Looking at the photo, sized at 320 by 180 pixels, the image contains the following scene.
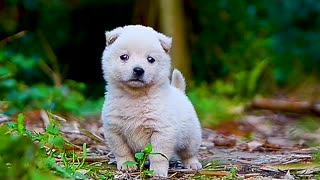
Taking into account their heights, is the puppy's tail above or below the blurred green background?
below

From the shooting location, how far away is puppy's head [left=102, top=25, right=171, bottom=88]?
4273mm

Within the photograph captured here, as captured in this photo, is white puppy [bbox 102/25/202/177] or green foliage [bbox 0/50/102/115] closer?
white puppy [bbox 102/25/202/177]

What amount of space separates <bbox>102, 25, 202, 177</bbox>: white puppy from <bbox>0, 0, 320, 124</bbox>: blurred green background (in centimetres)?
552

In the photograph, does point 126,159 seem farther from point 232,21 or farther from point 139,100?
point 232,21

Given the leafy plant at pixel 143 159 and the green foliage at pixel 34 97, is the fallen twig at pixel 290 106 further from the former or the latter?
the leafy plant at pixel 143 159

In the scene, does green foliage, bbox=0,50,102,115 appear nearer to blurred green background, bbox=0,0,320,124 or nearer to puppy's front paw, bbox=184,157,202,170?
blurred green background, bbox=0,0,320,124

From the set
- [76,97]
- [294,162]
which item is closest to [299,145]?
[294,162]

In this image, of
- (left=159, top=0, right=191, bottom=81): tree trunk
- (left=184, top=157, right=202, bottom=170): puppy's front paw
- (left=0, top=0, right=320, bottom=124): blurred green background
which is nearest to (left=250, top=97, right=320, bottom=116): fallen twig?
(left=0, top=0, right=320, bottom=124): blurred green background

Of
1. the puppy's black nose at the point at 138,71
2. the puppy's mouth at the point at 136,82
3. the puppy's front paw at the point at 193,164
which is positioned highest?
the puppy's black nose at the point at 138,71

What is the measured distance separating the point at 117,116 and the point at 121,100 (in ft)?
0.31

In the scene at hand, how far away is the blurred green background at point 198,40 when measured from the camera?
10.7 m

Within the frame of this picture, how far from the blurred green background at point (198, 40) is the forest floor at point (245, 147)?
2.41 metres

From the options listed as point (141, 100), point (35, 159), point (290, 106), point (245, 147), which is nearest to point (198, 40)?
point (290, 106)

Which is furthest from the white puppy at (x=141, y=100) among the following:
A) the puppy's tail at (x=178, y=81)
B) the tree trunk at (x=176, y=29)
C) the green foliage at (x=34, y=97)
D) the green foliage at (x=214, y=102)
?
the tree trunk at (x=176, y=29)
